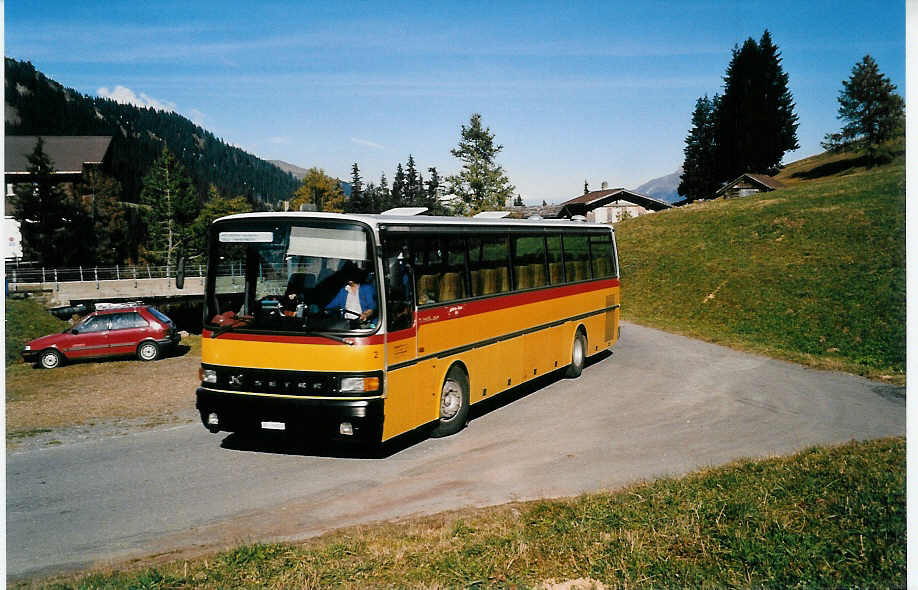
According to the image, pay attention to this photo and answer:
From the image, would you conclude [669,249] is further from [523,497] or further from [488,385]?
[523,497]

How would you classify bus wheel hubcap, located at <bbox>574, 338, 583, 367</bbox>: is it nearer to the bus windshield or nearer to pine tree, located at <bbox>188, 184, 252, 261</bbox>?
the bus windshield

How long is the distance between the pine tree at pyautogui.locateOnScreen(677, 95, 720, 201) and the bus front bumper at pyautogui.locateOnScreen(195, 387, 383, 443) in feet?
291

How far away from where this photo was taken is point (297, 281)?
380 inches

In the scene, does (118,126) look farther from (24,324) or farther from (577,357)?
(577,357)

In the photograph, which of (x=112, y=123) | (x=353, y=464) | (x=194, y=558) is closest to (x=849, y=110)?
(x=353, y=464)

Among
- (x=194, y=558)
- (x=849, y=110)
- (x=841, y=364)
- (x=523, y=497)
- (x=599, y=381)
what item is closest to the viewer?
(x=194, y=558)

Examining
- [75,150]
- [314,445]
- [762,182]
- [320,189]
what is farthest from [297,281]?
[320,189]

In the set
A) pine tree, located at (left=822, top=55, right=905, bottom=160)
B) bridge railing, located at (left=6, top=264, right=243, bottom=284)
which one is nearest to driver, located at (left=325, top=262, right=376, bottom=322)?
bridge railing, located at (left=6, top=264, right=243, bottom=284)

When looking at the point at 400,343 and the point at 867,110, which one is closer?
the point at 400,343

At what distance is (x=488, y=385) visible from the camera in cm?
1245

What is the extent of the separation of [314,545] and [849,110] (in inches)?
2046

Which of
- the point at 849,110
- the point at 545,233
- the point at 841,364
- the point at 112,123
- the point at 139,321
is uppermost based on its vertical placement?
the point at 112,123

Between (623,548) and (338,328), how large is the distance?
456cm

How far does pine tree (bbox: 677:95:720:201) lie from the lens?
9338 centimetres
